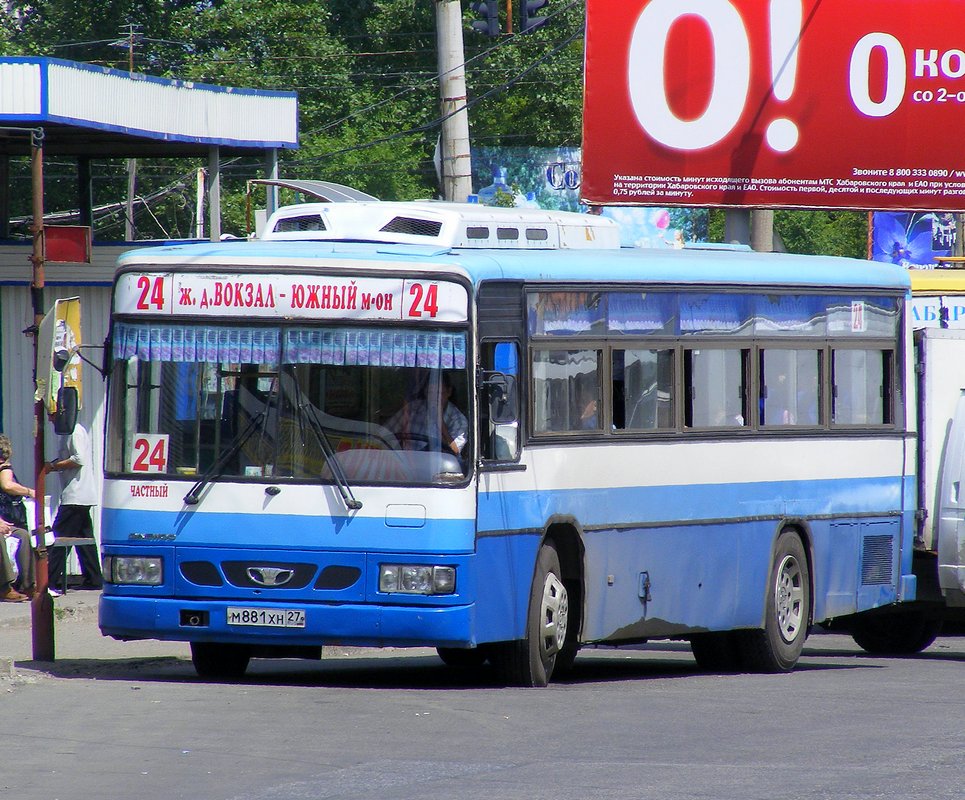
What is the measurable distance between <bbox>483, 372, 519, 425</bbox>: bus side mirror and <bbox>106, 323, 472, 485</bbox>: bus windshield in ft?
0.49

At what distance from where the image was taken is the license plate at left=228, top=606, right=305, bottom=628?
11125 mm

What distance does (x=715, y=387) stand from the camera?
13.2 m

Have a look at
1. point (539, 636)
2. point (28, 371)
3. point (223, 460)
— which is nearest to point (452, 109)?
point (28, 371)

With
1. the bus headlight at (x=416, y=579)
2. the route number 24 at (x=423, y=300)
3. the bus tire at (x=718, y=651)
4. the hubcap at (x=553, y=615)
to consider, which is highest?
the route number 24 at (x=423, y=300)

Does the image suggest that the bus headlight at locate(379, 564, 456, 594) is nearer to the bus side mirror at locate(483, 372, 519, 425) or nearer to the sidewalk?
the bus side mirror at locate(483, 372, 519, 425)

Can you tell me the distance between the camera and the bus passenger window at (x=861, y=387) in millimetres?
14352

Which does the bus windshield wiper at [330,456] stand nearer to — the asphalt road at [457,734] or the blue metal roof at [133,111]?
the asphalt road at [457,734]

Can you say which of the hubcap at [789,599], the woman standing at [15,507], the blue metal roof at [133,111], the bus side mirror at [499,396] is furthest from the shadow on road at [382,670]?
the blue metal roof at [133,111]

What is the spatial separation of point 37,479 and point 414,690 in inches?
112

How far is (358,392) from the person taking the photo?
1118cm

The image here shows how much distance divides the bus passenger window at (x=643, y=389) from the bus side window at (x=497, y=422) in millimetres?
1032

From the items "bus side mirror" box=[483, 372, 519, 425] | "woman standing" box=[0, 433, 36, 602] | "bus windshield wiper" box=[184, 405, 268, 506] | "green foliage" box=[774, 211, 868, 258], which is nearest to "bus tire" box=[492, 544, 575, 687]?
"bus side mirror" box=[483, 372, 519, 425]

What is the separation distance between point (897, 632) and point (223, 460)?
7.47 m

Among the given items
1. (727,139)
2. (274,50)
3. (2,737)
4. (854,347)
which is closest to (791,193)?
(727,139)
